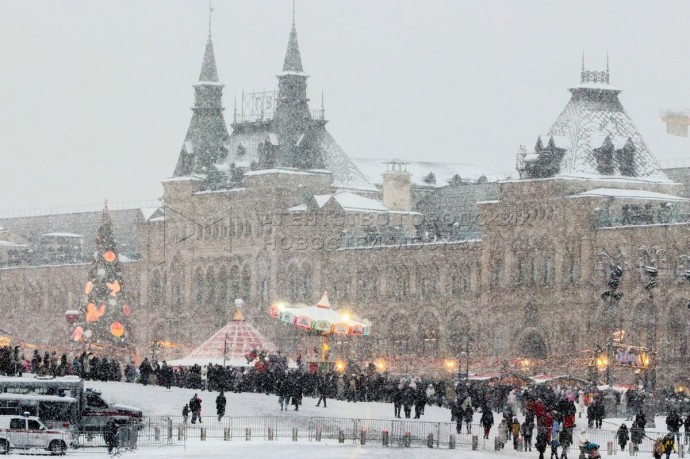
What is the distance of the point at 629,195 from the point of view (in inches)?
4818

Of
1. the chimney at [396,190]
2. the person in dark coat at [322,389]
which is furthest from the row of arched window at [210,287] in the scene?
the person in dark coat at [322,389]

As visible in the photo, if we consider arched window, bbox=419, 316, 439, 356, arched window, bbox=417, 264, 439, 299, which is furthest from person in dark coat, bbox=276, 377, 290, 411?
arched window, bbox=417, 264, 439, 299

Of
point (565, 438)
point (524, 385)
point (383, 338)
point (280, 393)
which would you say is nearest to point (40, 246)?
point (383, 338)

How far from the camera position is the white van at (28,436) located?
7000 cm

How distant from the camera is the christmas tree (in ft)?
383

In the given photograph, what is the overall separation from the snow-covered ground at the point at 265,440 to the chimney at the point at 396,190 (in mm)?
51673

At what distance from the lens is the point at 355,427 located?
7762 centimetres

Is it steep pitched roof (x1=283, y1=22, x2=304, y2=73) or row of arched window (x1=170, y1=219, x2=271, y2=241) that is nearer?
steep pitched roof (x1=283, y1=22, x2=304, y2=73)

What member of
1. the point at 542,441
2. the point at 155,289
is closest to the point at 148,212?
the point at 155,289

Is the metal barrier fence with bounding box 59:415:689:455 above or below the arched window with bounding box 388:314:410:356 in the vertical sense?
below

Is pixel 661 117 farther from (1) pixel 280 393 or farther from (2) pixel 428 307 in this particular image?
(1) pixel 280 393

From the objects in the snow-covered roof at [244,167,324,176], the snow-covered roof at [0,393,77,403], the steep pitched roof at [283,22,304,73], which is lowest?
the snow-covered roof at [0,393,77,403]

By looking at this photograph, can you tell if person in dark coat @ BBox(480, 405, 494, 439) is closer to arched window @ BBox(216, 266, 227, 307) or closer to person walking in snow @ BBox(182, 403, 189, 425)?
person walking in snow @ BBox(182, 403, 189, 425)

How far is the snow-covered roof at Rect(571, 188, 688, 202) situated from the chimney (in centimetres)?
2335
